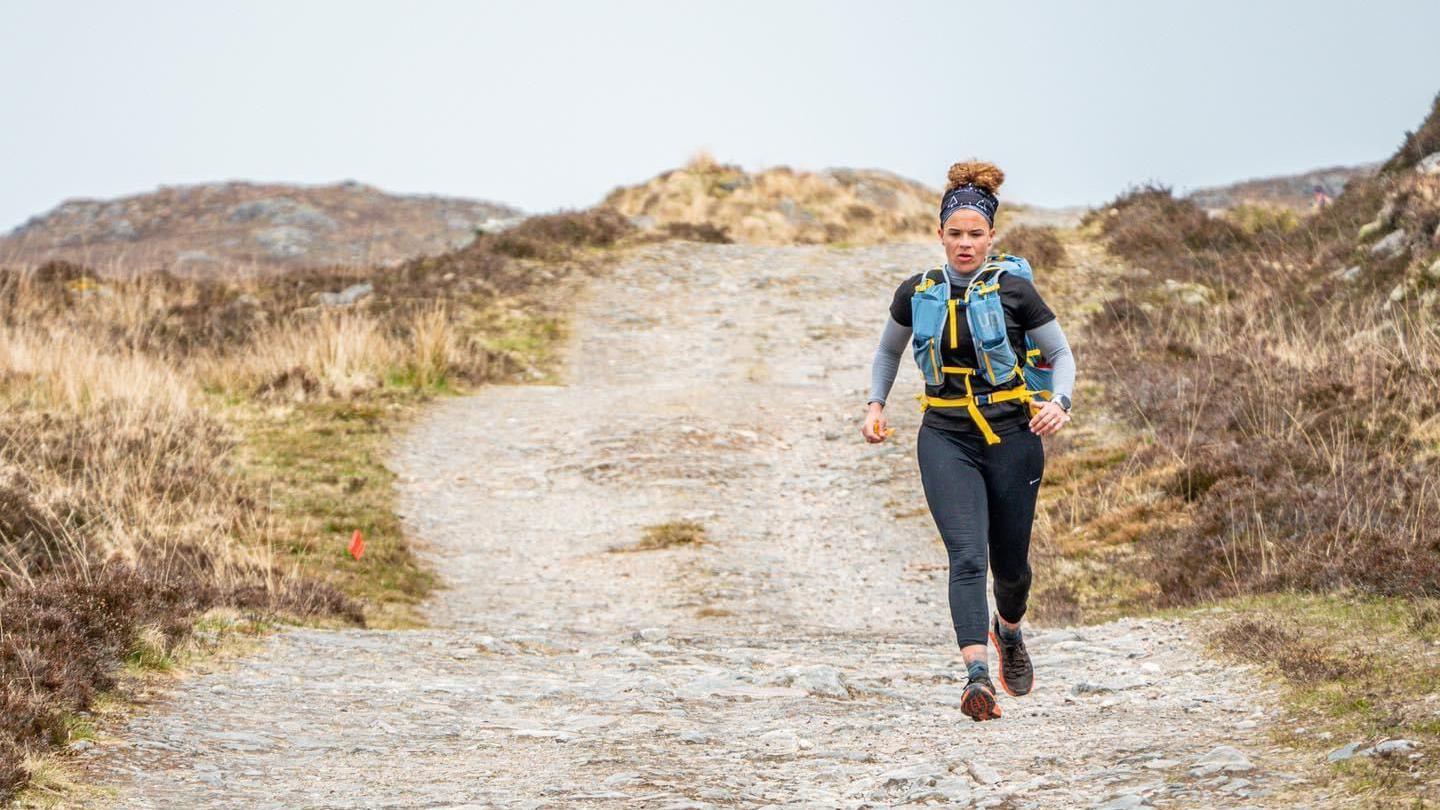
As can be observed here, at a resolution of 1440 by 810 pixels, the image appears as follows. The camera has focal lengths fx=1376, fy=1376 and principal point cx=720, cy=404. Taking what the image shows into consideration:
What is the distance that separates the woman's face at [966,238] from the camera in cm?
553

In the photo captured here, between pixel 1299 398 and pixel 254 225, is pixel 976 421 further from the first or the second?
pixel 254 225

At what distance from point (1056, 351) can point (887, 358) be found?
75 cm

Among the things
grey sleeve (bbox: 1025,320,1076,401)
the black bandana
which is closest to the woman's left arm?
grey sleeve (bbox: 1025,320,1076,401)

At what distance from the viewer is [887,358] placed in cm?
597

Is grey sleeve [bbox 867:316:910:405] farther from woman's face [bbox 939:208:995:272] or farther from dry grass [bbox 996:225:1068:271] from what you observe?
dry grass [bbox 996:225:1068:271]

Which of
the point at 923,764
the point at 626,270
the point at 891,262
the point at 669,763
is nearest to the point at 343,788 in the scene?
the point at 669,763

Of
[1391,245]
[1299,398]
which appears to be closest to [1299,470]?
[1299,398]

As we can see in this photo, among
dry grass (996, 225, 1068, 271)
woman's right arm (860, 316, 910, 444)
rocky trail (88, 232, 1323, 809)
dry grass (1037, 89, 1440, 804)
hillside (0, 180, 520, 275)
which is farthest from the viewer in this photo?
hillside (0, 180, 520, 275)

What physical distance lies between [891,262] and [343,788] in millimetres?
22129

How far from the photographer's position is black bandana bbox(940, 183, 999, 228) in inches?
221

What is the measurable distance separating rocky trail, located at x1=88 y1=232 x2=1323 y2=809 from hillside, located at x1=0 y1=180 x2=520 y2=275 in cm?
2459

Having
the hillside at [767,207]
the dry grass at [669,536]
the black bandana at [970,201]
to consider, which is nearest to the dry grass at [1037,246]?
the hillside at [767,207]

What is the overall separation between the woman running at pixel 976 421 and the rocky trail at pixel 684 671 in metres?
0.74

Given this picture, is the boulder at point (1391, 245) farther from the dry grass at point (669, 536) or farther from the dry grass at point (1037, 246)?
the dry grass at point (669, 536)
